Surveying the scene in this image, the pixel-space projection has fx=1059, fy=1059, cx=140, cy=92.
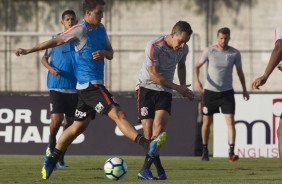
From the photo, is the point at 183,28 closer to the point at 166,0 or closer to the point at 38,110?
the point at 38,110

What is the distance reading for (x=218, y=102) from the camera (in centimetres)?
1905

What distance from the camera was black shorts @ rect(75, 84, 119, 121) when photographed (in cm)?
1306

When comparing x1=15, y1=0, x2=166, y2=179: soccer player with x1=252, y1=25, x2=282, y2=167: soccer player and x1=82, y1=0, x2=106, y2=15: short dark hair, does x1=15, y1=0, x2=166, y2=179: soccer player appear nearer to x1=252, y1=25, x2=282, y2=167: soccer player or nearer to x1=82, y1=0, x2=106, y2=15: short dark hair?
x1=82, y1=0, x2=106, y2=15: short dark hair

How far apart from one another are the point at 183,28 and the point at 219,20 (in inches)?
898

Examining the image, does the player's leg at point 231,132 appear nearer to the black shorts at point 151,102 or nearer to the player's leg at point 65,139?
the black shorts at point 151,102

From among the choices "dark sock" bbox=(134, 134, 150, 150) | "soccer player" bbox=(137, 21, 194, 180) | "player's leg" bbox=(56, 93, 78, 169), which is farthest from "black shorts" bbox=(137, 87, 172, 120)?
"player's leg" bbox=(56, 93, 78, 169)

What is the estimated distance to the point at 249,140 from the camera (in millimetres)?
20047

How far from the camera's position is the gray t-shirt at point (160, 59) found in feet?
45.6

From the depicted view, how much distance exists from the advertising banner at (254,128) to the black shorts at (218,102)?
1.13 meters

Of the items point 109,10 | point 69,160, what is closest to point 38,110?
point 69,160

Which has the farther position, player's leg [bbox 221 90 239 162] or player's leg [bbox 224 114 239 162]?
player's leg [bbox 221 90 239 162]

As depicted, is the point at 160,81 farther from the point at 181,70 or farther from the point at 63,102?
the point at 63,102

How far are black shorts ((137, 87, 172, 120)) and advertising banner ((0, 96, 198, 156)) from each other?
5.79 metres

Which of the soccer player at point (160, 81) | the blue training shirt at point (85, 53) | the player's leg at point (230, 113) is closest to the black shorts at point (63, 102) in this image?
the soccer player at point (160, 81)
